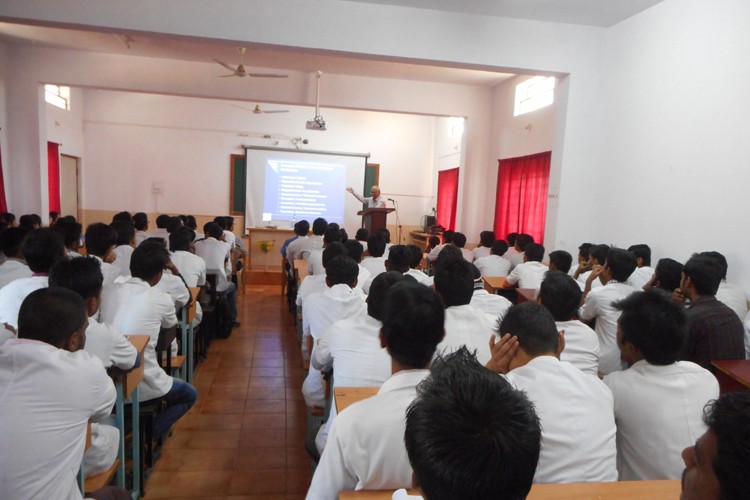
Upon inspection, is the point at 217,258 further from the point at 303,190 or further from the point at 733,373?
the point at 303,190

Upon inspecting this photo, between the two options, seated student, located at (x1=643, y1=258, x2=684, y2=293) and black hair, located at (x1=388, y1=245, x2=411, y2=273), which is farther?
black hair, located at (x1=388, y1=245, x2=411, y2=273)

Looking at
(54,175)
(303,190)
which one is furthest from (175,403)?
(303,190)

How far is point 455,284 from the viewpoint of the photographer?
7.59 feet

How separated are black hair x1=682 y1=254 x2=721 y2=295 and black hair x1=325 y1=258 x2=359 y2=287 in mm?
1921

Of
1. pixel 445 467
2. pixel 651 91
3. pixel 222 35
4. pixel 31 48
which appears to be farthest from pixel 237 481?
pixel 31 48

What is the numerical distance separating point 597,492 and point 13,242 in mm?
3722

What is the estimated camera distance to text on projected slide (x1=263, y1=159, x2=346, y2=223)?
10.6m

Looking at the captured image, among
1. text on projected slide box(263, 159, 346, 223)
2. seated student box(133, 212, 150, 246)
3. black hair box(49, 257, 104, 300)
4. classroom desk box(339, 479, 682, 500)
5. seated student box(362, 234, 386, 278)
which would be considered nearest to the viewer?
classroom desk box(339, 479, 682, 500)

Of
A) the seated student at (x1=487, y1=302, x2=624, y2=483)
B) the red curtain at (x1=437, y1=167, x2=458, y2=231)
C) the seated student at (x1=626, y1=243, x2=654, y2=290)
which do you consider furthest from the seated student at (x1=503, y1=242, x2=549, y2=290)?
the red curtain at (x1=437, y1=167, x2=458, y2=231)

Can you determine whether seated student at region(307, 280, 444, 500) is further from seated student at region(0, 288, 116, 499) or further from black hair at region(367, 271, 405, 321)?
black hair at region(367, 271, 405, 321)

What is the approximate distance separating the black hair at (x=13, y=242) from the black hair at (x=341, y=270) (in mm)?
2167

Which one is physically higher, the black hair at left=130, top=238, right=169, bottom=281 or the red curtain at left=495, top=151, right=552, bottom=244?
the red curtain at left=495, top=151, right=552, bottom=244

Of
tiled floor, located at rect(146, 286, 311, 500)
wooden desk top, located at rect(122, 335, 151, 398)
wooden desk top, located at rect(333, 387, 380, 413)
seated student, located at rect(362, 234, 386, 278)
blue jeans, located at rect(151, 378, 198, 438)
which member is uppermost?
seated student, located at rect(362, 234, 386, 278)

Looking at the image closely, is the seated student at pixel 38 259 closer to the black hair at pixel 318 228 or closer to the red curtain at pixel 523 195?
the black hair at pixel 318 228
